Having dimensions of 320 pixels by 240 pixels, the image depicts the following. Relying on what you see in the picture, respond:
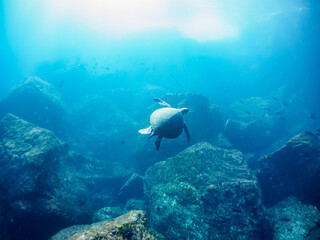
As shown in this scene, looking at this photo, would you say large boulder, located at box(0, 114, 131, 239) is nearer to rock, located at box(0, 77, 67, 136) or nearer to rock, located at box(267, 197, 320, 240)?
rock, located at box(0, 77, 67, 136)

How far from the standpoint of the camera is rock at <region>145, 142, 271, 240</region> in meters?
5.97

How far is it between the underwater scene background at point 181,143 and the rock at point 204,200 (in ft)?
0.13

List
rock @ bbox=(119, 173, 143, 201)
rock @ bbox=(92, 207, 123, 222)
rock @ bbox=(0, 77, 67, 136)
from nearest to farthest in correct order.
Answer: rock @ bbox=(92, 207, 123, 222), rock @ bbox=(119, 173, 143, 201), rock @ bbox=(0, 77, 67, 136)

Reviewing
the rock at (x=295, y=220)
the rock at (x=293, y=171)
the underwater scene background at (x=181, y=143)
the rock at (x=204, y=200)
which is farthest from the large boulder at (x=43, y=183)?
the rock at (x=293, y=171)

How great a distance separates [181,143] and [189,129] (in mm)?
1339

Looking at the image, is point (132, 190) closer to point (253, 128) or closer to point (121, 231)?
point (121, 231)

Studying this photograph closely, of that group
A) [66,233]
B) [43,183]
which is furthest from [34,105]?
[66,233]

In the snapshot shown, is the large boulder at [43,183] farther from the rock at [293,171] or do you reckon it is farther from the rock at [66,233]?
the rock at [293,171]

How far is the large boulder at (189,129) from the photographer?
11969mm

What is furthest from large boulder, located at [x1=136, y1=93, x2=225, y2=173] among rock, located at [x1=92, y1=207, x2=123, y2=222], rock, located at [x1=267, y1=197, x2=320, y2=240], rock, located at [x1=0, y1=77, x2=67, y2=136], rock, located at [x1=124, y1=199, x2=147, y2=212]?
rock, located at [x1=0, y1=77, x2=67, y2=136]

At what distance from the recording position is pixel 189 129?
1241 centimetres

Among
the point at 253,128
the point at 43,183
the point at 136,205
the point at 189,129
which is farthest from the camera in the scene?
the point at 253,128

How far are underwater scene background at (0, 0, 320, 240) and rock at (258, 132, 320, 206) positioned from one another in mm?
50

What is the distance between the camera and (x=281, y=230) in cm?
648
